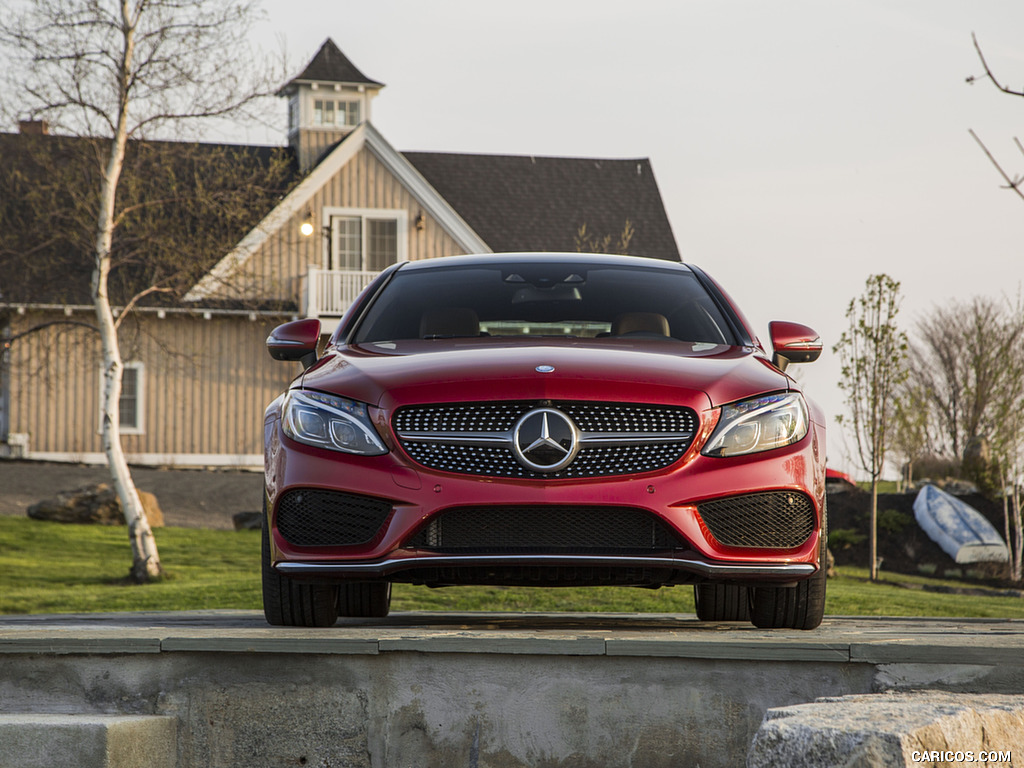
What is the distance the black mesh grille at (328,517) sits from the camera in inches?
175

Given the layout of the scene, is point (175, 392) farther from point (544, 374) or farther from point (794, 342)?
point (544, 374)

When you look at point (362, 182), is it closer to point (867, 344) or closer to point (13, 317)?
point (13, 317)

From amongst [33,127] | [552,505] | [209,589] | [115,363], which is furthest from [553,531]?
[33,127]

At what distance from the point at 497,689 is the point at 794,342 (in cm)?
231

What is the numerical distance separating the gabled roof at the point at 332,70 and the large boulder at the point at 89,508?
509 inches

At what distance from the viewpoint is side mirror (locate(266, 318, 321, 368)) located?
5.45 meters

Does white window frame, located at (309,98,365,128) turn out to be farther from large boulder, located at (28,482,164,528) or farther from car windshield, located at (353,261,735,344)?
car windshield, located at (353,261,735,344)

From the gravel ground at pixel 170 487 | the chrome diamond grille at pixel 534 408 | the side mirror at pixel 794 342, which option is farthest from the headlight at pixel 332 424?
the gravel ground at pixel 170 487

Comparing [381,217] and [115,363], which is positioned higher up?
[381,217]

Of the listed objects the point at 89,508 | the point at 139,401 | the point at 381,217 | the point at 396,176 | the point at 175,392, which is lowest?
the point at 89,508

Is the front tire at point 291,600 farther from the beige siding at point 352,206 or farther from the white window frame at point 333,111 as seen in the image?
the white window frame at point 333,111

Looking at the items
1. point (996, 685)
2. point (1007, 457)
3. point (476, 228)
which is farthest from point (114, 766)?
point (476, 228)

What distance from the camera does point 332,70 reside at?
30.6 meters

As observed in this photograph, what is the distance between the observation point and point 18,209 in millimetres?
17016
